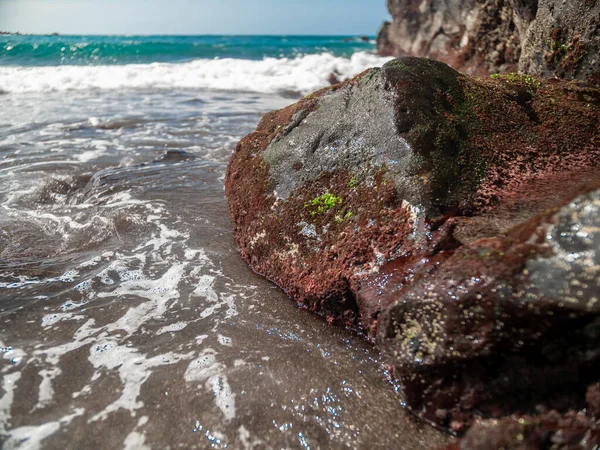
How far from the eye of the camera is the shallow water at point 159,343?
7.18 ft

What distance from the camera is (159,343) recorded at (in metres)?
2.83

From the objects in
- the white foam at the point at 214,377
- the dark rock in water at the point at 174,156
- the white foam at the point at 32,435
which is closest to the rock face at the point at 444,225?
the white foam at the point at 214,377

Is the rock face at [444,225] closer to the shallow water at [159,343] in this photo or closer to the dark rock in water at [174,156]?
the shallow water at [159,343]

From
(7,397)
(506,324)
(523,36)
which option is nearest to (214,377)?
(7,397)

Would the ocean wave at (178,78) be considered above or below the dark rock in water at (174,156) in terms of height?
above

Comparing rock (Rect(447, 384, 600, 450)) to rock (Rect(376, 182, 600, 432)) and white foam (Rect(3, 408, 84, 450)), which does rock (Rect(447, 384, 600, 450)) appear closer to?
rock (Rect(376, 182, 600, 432))

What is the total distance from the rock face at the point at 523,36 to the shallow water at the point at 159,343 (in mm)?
3674

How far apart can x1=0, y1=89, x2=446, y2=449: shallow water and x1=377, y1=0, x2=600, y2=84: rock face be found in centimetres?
367

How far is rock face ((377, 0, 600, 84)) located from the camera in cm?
418

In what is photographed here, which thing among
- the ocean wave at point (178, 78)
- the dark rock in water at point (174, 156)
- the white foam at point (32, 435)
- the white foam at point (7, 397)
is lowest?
the white foam at point (32, 435)

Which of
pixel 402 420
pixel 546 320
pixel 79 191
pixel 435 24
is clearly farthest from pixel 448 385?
pixel 435 24

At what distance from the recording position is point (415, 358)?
2.10 meters

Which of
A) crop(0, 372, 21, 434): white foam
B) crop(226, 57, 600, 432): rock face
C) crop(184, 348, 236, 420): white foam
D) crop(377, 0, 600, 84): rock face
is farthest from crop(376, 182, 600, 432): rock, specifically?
crop(377, 0, 600, 84): rock face

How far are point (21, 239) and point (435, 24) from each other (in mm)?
22963
